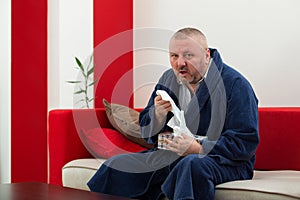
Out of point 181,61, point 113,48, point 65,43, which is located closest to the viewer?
point 181,61

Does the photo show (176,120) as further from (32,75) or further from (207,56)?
(32,75)

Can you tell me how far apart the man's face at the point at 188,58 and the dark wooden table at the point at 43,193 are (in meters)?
0.76

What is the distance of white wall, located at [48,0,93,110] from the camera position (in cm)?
402

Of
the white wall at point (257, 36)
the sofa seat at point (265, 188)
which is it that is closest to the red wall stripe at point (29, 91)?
the white wall at point (257, 36)

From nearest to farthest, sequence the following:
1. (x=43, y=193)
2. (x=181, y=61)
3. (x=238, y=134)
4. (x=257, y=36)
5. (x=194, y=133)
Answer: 1. (x=43, y=193)
2. (x=238, y=134)
3. (x=181, y=61)
4. (x=194, y=133)
5. (x=257, y=36)

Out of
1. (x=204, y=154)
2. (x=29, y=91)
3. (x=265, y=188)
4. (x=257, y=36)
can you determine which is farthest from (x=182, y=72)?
(x=29, y=91)

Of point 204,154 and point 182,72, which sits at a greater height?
point 182,72

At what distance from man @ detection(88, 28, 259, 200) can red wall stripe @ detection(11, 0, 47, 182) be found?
149 cm

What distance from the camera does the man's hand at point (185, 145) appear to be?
88.1 inches

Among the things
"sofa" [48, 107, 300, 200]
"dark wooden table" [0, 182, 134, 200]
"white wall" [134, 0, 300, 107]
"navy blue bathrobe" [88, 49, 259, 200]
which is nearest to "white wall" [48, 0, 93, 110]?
"white wall" [134, 0, 300, 107]

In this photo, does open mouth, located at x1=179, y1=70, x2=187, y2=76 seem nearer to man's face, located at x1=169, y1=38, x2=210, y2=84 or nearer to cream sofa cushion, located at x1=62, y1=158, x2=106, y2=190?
man's face, located at x1=169, y1=38, x2=210, y2=84

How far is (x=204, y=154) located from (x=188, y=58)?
0.45 meters

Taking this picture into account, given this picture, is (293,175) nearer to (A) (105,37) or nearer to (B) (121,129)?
(B) (121,129)

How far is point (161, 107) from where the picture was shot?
239 cm
